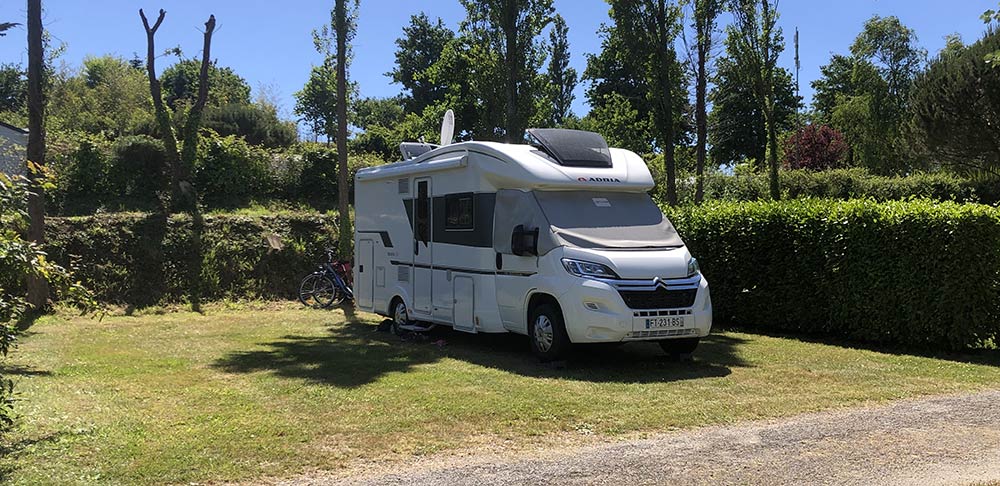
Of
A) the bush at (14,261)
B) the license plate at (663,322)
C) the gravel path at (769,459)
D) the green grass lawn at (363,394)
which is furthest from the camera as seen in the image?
the license plate at (663,322)

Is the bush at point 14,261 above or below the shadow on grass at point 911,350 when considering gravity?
above

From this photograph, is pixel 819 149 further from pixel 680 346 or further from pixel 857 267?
pixel 680 346

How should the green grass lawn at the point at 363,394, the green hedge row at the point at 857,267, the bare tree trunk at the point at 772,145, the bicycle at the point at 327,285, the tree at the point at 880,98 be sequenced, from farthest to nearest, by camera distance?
the tree at the point at 880,98 → the bare tree trunk at the point at 772,145 → the bicycle at the point at 327,285 → the green hedge row at the point at 857,267 → the green grass lawn at the point at 363,394

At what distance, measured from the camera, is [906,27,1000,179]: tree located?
29.0 metres

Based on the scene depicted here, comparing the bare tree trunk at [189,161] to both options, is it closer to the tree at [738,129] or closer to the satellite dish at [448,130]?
the satellite dish at [448,130]

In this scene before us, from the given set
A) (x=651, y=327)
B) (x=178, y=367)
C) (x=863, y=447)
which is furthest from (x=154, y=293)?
(x=863, y=447)

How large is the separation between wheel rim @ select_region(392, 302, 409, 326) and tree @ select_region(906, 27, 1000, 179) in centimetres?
2577

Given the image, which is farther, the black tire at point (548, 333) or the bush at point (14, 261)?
the black tire at point (548, 333)

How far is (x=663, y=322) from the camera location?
848 centimetres

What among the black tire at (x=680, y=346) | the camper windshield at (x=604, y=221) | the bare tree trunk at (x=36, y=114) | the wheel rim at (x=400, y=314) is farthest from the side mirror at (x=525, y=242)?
the bare tree trunk at (x=36, y=114)

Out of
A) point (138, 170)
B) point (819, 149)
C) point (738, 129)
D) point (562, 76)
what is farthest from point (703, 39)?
point (738, 129)

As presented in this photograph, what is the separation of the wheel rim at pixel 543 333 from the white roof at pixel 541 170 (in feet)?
5.11

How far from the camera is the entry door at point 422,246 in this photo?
10812 millimetres

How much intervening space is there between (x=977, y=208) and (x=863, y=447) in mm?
5300
